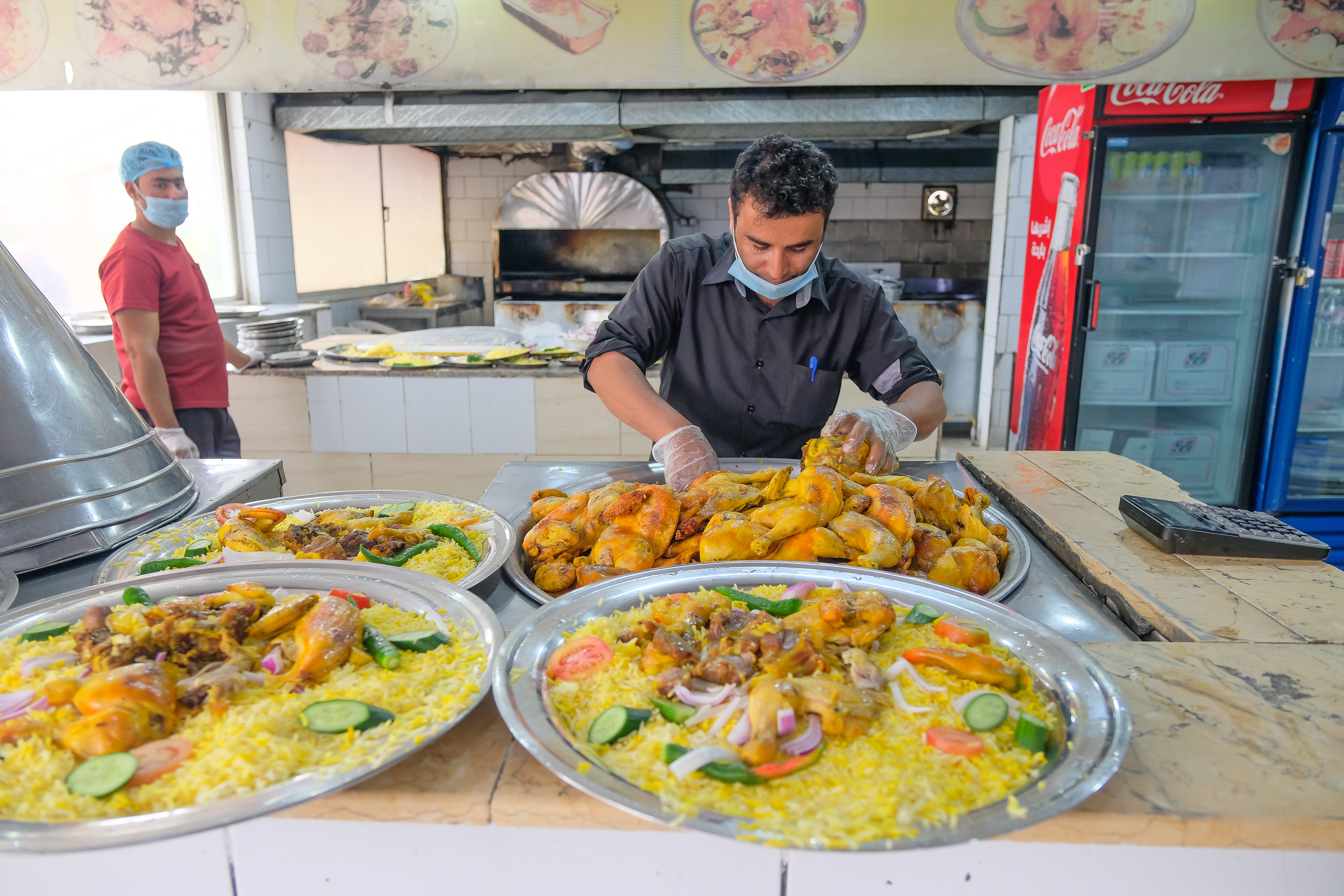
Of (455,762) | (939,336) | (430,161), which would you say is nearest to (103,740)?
(455,762)

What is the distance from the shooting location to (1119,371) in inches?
199

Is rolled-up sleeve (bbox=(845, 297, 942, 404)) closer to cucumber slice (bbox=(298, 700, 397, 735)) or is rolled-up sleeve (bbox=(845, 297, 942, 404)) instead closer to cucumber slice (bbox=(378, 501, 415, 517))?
cucumber slice (bbox=(378, 501, 415, 517))

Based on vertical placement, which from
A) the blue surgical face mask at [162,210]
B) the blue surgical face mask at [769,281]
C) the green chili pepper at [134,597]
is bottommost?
the green chili pepper at [134,597]

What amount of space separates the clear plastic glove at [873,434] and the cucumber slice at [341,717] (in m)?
1.26

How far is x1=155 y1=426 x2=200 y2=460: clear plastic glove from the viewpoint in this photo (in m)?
3.12

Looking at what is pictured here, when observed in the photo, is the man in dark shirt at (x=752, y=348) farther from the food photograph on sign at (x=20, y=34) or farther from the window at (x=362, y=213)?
the window at (x=362, y=213)

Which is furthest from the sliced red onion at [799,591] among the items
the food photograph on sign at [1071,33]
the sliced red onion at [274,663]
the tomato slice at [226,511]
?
the food photograph on sign at [1071,33]

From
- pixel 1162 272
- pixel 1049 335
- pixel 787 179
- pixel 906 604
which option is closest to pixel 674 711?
pixel 906 604

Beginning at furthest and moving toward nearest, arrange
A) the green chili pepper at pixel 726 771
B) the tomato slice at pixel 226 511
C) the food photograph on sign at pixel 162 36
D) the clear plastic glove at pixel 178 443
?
the food photograph on sign at pixel 162 36 < the clear plastic glove at pixel 178 443 < the tomato slice at pixel 226 511 < the green chili pepper at pixel 726 771

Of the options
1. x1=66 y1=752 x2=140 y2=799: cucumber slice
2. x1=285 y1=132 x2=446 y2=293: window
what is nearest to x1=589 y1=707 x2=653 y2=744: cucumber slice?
x1=66 y1=752 x2=140 y2=799: cucumber slice

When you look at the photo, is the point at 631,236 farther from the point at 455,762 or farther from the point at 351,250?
the point at 455,762

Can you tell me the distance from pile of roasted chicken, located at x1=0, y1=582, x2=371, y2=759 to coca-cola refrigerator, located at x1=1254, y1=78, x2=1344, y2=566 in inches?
208

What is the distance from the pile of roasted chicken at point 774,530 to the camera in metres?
1.49

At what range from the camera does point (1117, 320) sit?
5141 millimetres
